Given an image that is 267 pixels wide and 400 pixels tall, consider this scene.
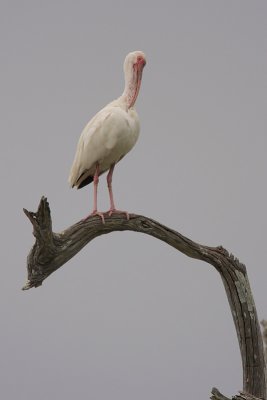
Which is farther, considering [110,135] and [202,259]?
[202,259]

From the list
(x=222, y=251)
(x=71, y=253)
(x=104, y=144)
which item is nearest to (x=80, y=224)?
(x=71, y=253)

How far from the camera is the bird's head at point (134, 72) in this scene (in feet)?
29.5

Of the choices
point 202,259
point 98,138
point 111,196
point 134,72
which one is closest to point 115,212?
point 111,196

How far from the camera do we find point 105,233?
28.4ft

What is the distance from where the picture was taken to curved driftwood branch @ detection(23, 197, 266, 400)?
8195 mm

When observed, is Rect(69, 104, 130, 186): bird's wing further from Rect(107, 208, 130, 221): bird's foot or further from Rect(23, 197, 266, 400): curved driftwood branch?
Rect(23, 197, 266, 400): curved driftwood branch

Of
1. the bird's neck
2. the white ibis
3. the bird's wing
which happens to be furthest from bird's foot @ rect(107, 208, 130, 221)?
the bird's neck

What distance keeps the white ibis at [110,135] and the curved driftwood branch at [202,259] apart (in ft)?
0.69

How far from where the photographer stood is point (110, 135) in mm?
8570

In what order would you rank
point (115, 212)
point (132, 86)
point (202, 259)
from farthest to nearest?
1. point (132, 86)
2. point (202, 259)
3. point (115, 212)

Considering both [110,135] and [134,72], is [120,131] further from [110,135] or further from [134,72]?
[134,72]

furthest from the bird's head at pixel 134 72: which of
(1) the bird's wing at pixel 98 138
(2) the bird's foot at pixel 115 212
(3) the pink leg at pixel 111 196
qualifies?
(2) the bird's foot at pixel 115 212

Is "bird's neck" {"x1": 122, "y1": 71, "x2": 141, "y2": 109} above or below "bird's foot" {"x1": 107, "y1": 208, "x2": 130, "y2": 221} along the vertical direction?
above

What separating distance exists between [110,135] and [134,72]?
2.88 feet
